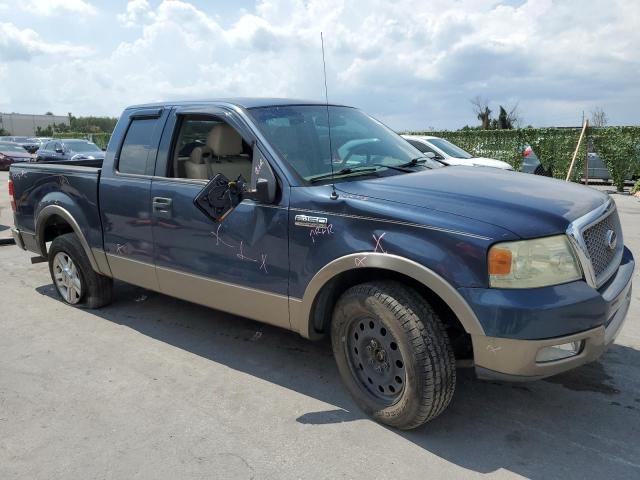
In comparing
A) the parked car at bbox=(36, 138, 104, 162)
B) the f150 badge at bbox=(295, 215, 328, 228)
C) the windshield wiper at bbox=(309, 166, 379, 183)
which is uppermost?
the parked car at bbox=(36, 138, 104, 162)

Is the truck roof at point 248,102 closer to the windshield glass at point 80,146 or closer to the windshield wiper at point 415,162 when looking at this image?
the windshield wiper at point 415,162

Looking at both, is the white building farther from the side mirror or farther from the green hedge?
the side mirror

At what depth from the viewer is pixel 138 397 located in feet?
12.2

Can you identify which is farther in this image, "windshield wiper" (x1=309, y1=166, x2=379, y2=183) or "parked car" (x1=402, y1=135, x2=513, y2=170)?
"parked car" (x1=402, y1=135, x2=513, y2=170)

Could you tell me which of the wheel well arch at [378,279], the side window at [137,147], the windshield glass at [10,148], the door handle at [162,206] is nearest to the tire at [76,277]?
the side window at [137,147]

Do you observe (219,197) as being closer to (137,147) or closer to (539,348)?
(137,147)

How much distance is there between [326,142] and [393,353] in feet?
5.23

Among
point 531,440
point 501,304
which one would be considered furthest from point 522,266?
point 531,440

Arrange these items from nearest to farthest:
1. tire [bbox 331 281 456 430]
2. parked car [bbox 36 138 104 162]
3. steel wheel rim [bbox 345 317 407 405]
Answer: tire [bbox 331 281 456 430]
steel wheel rim [bbox 345 317 407 405]
parked car [bbox 36 138 104 162]

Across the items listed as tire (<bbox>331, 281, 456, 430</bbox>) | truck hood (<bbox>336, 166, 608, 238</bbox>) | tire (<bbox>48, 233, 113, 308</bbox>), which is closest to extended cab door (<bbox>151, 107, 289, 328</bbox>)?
tire (<bbox>331, 281, 456, 430</bbox>)

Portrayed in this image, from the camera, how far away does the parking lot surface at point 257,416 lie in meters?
2.92

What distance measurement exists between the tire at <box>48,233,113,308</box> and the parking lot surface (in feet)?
1.85

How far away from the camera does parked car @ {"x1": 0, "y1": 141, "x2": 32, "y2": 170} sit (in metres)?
26.4

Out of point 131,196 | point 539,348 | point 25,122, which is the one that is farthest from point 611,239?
point 25,122
